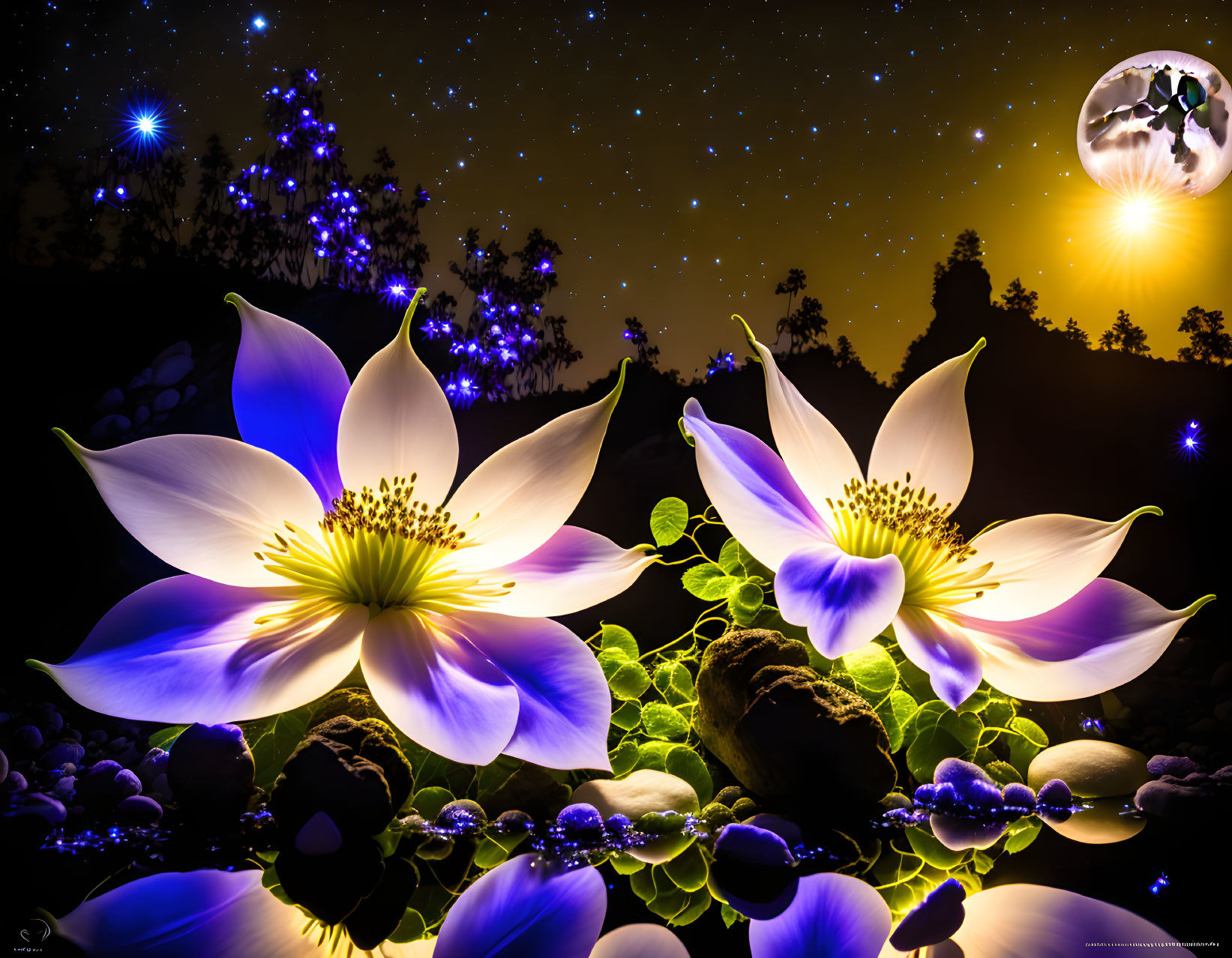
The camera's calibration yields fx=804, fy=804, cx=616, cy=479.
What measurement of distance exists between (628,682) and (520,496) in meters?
0.26

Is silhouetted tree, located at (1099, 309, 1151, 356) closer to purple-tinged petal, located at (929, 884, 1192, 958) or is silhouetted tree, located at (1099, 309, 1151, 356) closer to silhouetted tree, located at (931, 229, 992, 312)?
silhouetted tree, located at (931, 229, 992, 312)

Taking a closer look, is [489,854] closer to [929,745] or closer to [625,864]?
[625,864]

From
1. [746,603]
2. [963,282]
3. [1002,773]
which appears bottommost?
[1002,773]

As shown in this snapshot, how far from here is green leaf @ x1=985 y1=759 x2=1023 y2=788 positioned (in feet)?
2.74

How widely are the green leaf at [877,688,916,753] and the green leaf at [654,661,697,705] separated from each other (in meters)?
0.20

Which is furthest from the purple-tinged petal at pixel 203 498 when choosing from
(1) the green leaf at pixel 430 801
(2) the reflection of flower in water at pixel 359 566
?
(1) the green leaf at pixel 430 801

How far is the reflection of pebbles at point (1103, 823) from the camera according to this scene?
2.30 ft

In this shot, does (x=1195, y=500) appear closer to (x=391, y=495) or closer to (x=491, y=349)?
(x=491, y=349)

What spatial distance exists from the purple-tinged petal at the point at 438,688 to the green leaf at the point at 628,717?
0.76 feet

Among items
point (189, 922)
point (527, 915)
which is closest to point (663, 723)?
point (527, 915)

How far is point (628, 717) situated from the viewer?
0.85m

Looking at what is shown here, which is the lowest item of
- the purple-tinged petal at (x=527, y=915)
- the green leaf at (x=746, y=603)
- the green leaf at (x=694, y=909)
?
the purple-tinged petal at (x=527, y=915)

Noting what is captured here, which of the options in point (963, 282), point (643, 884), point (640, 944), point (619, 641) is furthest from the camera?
point (963, 282)

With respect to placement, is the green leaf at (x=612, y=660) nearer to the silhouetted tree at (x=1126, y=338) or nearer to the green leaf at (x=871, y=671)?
the green leaf at (x=871, y=671)
